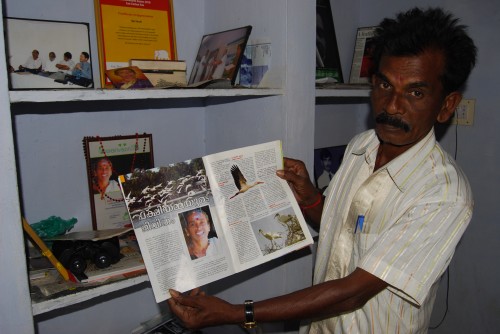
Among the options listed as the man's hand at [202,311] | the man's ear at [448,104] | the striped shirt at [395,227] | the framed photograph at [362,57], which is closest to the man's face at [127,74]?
the man's hand at [202,311]

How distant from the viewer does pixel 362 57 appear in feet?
6.68

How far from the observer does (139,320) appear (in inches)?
64.7

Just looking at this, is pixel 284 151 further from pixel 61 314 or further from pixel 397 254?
A: pixel 61 314

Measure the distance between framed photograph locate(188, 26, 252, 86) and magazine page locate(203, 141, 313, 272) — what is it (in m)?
0.30

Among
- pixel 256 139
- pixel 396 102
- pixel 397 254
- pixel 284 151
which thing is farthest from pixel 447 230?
pixel 256 139

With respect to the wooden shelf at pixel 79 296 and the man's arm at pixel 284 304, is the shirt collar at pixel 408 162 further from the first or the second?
the wooden shelf at pixel 79 296

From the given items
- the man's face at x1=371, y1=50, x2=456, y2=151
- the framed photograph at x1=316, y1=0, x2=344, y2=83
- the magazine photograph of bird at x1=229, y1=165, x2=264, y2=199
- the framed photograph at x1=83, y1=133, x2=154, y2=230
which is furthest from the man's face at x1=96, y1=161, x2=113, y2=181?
the framed photograph at x1=316, y1=0, x2=344, y2=83

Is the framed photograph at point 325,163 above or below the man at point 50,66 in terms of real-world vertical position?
below

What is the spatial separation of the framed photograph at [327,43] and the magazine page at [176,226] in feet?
3.44

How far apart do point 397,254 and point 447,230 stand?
0.14m

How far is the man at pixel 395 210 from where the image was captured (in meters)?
1.00

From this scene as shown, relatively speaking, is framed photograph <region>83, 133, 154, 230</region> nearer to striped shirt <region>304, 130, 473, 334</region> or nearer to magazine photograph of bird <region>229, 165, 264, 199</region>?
magazine photograph of bird <region>229, 165, 264, 199</region>

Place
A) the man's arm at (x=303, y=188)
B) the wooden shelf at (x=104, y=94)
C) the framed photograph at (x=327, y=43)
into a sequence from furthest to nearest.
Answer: the framed photograph at (x=327, y=43) → the man's arm at (x=303, y=188) → the wooden shelf at (x=104, y=94)

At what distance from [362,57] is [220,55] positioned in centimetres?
91
